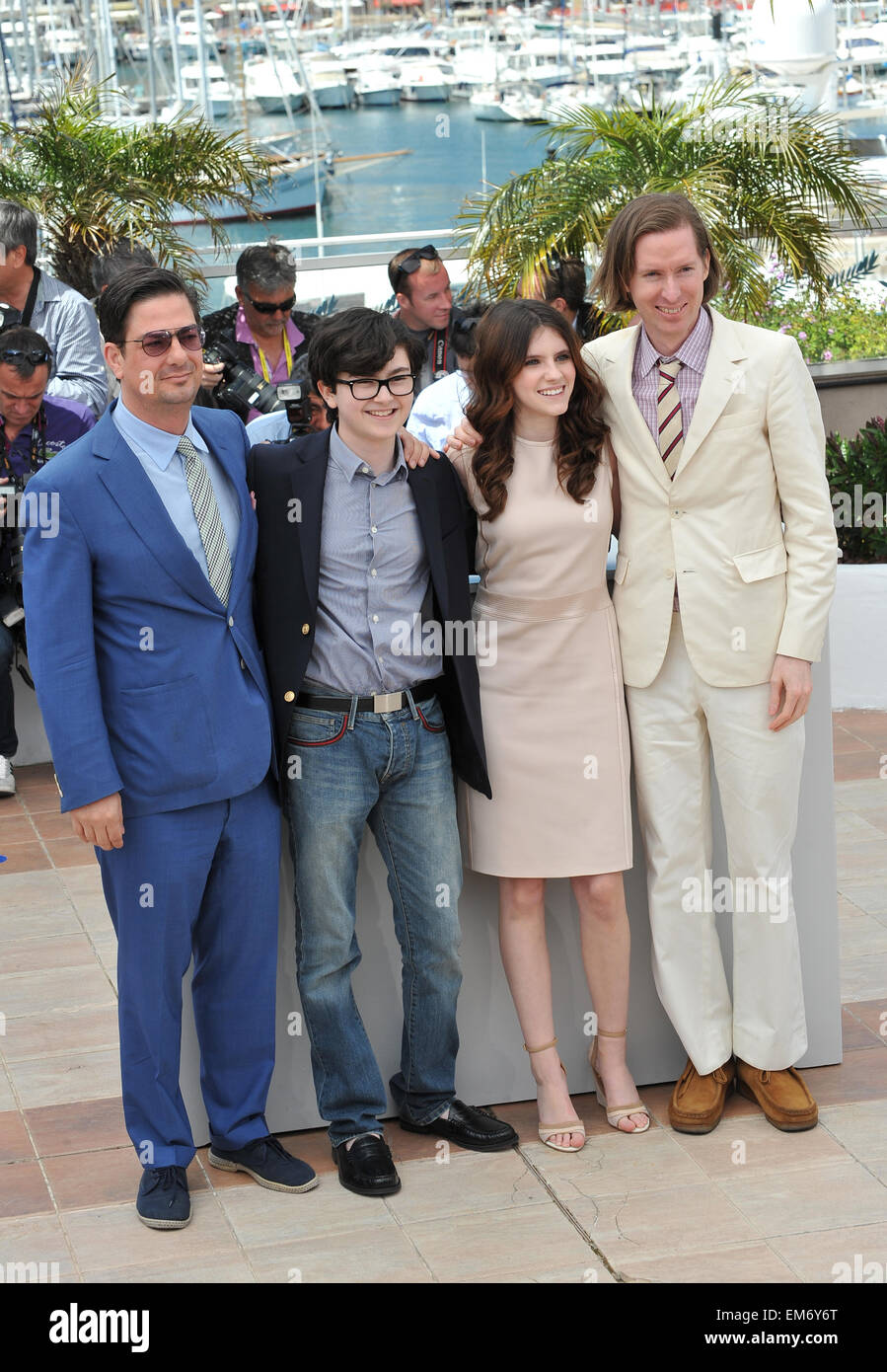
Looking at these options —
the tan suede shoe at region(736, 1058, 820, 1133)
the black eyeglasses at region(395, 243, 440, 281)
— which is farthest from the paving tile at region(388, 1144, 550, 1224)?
the black eyeglasses at region(395, 243, 440, 281)

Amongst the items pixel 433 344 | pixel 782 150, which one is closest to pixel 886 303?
pixel 782 150

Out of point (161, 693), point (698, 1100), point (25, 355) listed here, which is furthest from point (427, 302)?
point (698, 1100)

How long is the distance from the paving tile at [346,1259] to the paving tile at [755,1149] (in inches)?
26.8

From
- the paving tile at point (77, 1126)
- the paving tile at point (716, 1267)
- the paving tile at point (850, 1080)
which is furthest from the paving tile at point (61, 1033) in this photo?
the paving tile at point (716, 1267)

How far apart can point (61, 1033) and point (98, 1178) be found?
787mm

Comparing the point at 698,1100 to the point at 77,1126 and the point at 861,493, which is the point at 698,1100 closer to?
the point at 77,1126

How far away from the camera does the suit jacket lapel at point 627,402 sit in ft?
10.9

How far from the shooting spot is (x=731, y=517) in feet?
10.9

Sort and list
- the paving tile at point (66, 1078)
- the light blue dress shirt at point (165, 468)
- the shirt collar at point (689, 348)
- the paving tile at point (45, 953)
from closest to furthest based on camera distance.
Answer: the light blue dress shirt at point (165, 468) → the shirt collar at point (689, 348) → the paving tile at point (66, 1078) → the paving tile at point (45, 953)

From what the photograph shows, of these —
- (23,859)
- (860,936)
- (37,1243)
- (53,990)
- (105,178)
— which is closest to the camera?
(37,1243)

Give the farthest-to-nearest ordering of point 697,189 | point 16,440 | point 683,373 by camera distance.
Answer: point 697,189, point 16,440, point 683,373

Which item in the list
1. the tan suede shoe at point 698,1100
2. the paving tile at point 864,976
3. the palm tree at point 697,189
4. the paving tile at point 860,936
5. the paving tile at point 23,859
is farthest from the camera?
the palm tree at point 697,189

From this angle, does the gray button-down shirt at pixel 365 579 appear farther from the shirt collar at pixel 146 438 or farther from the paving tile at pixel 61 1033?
the paving tile at pixel 61 1033

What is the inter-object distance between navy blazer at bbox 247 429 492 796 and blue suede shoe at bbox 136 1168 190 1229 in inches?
33.7
